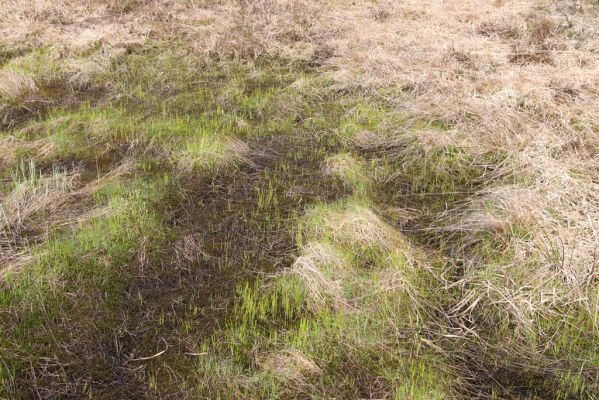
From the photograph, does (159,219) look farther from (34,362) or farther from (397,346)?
(397,346)

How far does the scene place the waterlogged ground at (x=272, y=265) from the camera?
2484 millimetres

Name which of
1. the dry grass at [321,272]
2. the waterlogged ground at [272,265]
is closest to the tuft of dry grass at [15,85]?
the waterlogged ground at [272,265]

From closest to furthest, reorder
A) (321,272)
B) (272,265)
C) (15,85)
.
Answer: (321,272) < (272,265) < (15,85)

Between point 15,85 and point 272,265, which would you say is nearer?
A: point 272,265

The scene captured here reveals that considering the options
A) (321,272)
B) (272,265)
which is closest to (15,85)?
(272,265)

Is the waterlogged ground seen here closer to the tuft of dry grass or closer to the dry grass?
the dry grass

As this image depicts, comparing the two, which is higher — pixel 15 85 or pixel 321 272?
pixel 15 85

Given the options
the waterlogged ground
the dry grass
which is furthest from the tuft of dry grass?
the dry grass

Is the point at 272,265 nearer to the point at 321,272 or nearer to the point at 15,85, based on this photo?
the point at 321,272

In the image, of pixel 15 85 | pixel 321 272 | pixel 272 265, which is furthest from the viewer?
pixel 15 85

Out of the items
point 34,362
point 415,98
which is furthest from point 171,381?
point 415,98

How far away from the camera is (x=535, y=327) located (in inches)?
107

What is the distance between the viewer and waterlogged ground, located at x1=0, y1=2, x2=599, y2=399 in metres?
2.48

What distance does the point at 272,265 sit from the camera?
3.27m
